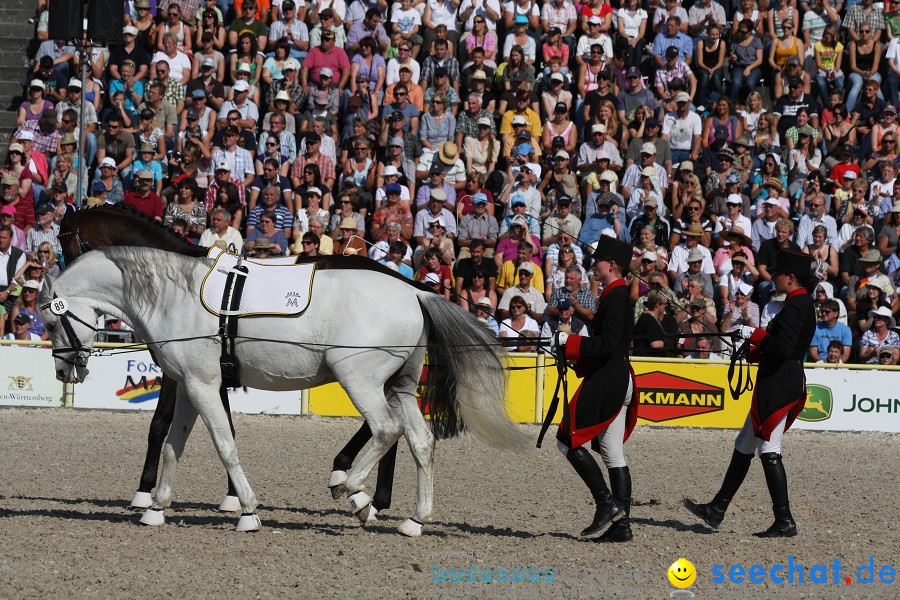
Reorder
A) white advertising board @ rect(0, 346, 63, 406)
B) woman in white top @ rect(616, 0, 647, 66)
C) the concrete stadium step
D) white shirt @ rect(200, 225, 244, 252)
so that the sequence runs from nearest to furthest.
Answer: white shirt @ rect(200, 225, 244, 252)
white advertising board @ rect(0, 346, 63, 406)
woman in white top @ rect(616, 0, 647, 66)
the concrete stadium step

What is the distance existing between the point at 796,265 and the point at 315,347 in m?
3.08

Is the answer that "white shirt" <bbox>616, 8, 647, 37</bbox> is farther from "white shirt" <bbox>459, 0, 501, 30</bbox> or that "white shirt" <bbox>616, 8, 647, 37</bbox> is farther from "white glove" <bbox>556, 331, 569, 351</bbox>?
"white glove" <bbox>556, 331, 569, 351</bbox>

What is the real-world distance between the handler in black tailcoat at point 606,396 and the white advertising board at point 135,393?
7.01 m

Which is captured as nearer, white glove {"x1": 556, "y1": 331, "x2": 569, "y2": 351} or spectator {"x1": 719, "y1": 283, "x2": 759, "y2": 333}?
white glove {"x1": 556, "y1": 331, "x2": 569, "y2": 351}

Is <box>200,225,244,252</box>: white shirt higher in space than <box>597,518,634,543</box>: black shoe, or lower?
higher

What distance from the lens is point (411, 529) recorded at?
26.8 ft

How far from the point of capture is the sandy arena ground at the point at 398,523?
6926 mm

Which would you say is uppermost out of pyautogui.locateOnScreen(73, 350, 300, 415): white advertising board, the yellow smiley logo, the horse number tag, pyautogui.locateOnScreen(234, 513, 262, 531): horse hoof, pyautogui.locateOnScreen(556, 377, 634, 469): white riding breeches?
the horse number tag

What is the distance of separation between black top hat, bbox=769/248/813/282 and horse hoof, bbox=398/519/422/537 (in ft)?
9.15

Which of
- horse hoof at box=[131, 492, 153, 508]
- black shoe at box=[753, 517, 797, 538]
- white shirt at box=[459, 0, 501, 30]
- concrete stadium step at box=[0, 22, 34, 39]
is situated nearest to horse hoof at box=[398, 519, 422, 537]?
horse hoof at box=[131, 492, 153, 508]

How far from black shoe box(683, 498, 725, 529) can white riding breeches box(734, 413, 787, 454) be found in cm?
41

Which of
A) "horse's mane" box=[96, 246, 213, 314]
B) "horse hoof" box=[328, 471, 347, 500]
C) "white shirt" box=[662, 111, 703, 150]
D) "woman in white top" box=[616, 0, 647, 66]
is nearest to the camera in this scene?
"horse's mane" box=[96, 246, 213, 314]

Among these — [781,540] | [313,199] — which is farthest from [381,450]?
[313,199]

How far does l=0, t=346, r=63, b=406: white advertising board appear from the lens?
14508 millimetres
